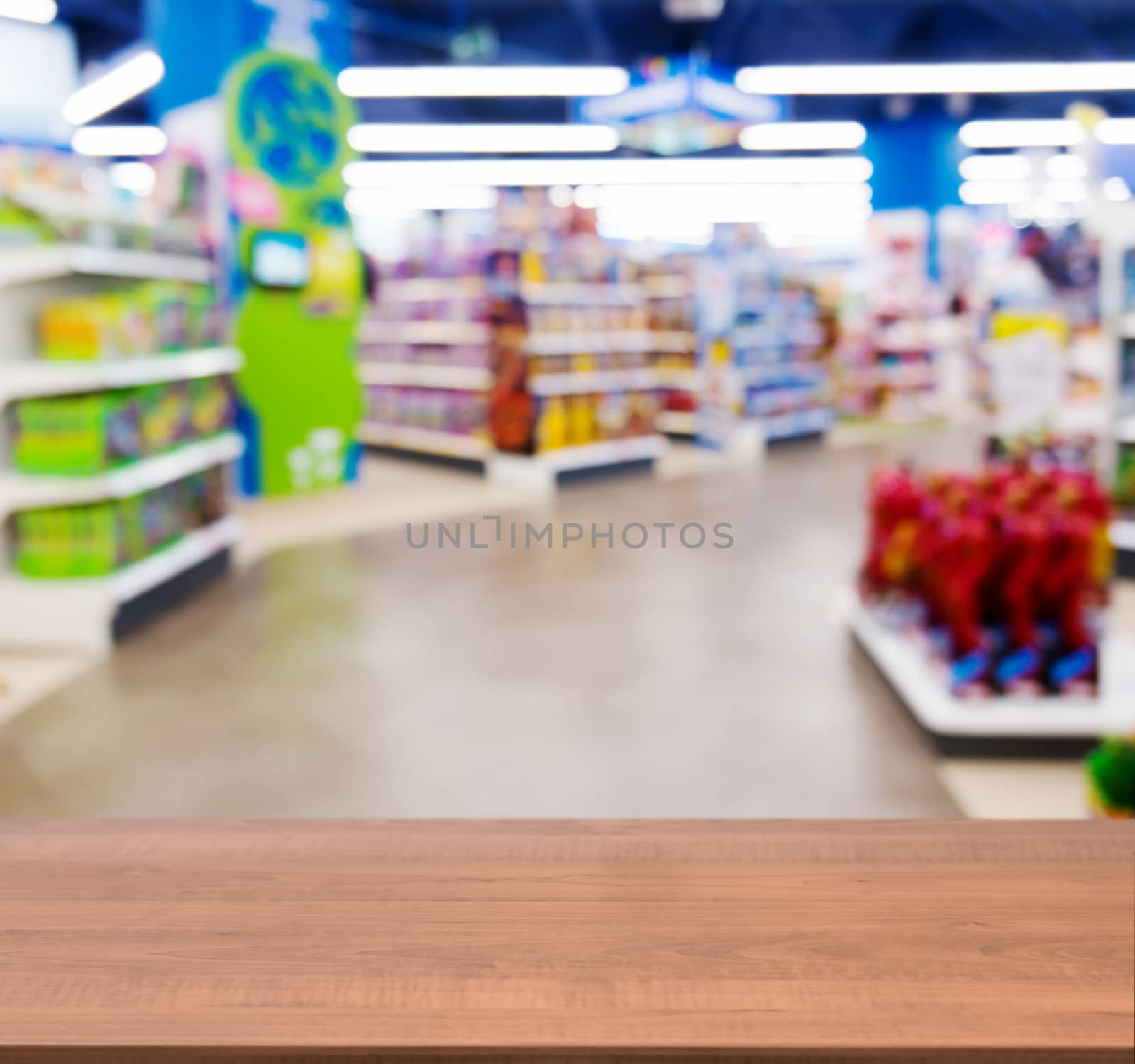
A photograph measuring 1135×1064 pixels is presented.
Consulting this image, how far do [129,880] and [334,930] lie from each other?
0.28 meters

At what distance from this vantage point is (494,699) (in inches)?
162

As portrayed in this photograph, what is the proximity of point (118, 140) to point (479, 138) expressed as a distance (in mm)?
5913

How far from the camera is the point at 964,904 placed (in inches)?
47.8

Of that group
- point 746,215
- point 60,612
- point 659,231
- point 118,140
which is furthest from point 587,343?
point 659,231

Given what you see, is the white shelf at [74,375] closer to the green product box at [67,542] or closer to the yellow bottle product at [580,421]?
the green product box at [67,542]

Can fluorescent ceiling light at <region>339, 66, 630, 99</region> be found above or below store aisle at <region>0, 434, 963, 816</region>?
above

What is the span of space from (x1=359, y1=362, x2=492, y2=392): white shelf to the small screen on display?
1.80m

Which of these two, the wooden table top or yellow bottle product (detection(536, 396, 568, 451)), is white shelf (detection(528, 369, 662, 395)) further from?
the wooden table top

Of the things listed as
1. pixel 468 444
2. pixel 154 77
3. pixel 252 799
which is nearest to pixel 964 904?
pixel 252 799

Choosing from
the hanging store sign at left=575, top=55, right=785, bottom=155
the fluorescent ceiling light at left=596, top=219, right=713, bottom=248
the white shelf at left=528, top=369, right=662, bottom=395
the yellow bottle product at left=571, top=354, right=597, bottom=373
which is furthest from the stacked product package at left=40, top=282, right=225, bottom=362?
the fluorescent ceiling light at left=596, top=219, right=713, bottom=248

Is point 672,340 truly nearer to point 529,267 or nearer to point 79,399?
point 529,267

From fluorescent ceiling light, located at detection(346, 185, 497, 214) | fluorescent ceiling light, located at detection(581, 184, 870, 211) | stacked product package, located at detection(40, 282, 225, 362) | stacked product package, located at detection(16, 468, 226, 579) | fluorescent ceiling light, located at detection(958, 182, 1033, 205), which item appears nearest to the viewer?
stacked product package, located at detection(40, 282, 225, 362)

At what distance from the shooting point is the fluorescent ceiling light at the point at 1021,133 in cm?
1834

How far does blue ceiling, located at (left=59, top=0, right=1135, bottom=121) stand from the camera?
13711 millimetres
